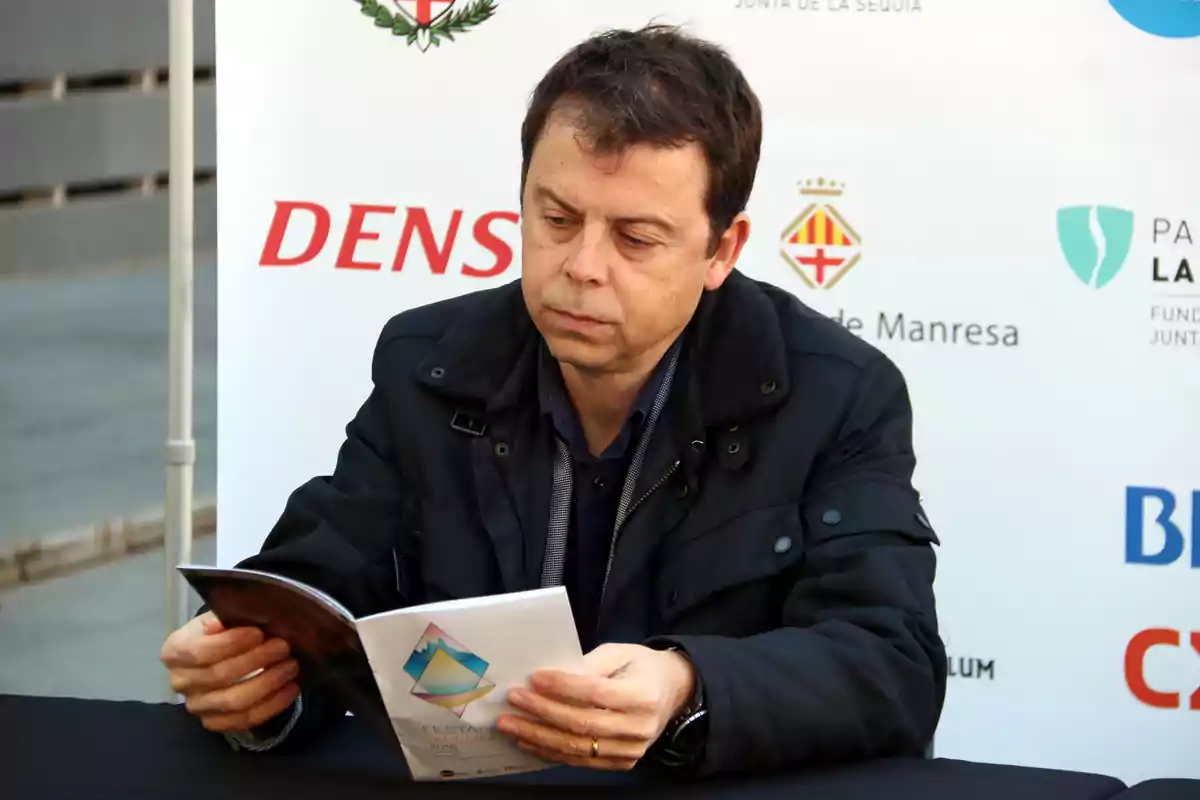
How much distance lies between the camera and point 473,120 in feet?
9.58

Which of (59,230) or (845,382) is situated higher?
(59,230)

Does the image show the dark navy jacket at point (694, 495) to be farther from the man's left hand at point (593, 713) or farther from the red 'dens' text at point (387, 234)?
the red 'dens' text at point (387, 234)

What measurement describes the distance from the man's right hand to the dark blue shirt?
0.40 metres

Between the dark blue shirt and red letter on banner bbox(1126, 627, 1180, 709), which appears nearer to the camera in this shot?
the dark blue shirt

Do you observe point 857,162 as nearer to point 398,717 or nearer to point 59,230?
point 398,717

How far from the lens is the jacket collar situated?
1.88 meters

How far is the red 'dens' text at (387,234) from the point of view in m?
2.95

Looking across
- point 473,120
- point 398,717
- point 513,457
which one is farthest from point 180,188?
point 398,717

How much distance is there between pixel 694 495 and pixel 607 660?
416mm

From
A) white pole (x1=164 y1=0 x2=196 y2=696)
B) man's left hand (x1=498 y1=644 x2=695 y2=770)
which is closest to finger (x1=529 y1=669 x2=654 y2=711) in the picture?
man's left hand (x1=498 y1=644 x2=695 y2=770)

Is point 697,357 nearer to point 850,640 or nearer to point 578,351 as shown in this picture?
point 578,351

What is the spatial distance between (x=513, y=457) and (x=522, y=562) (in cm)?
12

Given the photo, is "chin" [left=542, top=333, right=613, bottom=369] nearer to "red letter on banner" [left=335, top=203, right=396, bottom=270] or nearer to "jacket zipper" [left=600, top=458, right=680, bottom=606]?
"jacket zipper" [left=600, top=458, right=680, bottom=606]

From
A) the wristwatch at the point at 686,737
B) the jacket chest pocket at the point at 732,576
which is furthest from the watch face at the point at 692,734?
the jacket chest pocket at the point at 732,576
